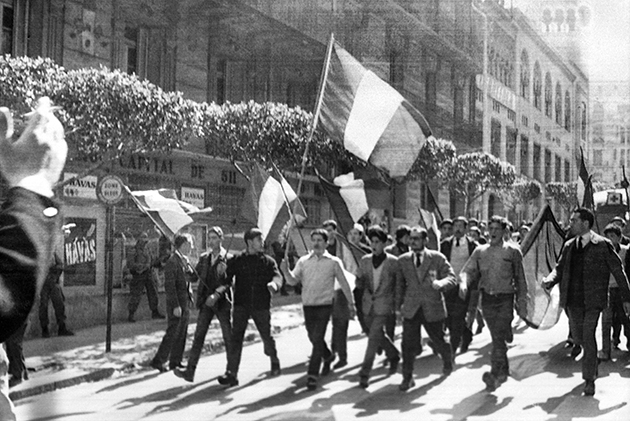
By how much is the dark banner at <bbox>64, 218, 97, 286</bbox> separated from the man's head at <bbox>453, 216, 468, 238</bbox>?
2.53 metres

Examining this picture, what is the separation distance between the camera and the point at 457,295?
5645 mm

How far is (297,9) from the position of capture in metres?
5.25

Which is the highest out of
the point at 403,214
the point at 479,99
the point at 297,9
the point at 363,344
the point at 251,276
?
the point at 297,9

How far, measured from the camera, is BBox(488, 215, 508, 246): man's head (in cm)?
477

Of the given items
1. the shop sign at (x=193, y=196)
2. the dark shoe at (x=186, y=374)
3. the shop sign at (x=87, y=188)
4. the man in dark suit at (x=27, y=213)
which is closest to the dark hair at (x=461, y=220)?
the dark shoe at (x=186, y=374)

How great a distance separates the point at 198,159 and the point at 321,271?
269 cm

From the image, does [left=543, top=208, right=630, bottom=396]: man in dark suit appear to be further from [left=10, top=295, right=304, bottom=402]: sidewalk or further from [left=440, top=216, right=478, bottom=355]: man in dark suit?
[left=10, top=295, right=304, bottom=402]: sidewalk

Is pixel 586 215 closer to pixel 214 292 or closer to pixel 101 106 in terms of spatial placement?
pixel 214 292

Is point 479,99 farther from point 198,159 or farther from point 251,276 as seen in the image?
point 198,159

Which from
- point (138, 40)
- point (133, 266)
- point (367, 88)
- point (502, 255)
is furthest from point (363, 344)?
point (138, 40)

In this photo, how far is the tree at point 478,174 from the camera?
4.00 meters

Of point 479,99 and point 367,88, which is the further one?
point 367,88

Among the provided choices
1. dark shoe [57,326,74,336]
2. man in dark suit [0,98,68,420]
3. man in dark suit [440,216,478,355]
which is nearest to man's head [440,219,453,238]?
man in dark suit [440,216,478,355]

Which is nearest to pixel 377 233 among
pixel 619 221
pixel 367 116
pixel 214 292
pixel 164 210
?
pixel 367 116
